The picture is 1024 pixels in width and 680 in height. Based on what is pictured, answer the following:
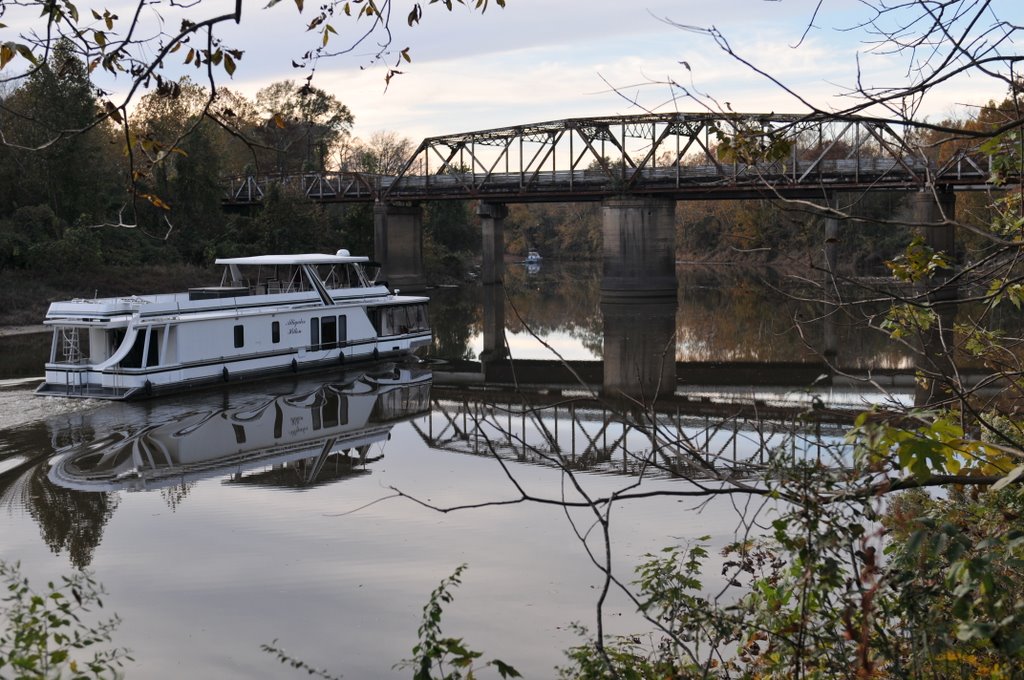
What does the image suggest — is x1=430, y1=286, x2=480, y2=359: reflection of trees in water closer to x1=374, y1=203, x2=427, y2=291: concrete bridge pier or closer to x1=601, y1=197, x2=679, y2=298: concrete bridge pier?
x1=374, y1=203, x2=427, y2=291: concrete bridge pier

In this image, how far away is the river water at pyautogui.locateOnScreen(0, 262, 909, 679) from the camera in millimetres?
10281

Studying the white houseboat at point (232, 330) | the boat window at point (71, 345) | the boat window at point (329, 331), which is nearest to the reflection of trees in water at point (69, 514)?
the white houseboat at point (232, 330)

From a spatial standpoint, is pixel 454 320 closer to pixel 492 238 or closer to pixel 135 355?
pixel 492 238

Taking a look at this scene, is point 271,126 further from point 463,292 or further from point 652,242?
point 463,292

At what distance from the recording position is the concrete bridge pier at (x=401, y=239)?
6712cm

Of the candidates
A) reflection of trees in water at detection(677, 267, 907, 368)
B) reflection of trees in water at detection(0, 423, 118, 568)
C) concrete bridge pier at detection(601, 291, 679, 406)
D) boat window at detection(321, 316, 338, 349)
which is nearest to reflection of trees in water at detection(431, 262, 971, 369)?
reflection of trees in water at detection(677, 267, 907, 368)

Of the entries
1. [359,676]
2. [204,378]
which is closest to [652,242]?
[204,378]

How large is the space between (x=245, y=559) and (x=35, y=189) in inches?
1740

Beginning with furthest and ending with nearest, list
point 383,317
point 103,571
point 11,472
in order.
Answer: point 383,317
point 11,472
point 103,571

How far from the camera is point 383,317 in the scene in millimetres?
30938

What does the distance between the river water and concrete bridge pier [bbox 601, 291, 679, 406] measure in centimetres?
99

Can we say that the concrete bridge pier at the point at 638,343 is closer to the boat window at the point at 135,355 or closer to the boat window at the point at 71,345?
the boat window at the point at 135,355

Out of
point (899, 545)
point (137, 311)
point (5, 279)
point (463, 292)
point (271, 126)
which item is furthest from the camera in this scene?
point (463, 292)

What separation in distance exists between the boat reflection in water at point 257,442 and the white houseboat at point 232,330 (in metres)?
1.26
